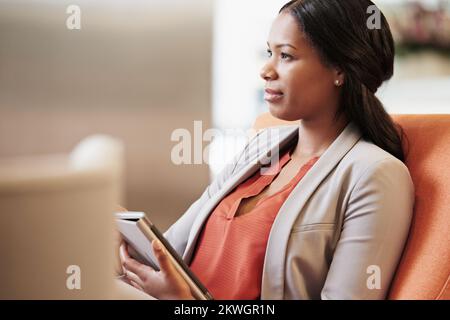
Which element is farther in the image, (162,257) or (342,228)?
(342,228)

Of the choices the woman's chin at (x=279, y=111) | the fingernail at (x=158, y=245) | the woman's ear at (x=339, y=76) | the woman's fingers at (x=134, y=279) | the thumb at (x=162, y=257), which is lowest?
the woman's fingers at (x=134, y=279)

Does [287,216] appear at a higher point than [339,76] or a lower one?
lower

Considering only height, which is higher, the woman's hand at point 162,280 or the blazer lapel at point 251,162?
the blazer lapel at point 251,162

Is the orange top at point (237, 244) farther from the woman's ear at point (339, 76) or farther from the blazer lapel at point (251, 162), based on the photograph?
the woman's ear at point (339, 76)

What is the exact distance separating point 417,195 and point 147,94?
57.4 inches

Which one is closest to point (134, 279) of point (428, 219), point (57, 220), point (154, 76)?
point (428, 219)

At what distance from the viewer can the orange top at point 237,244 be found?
1.07 meters

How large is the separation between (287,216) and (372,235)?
0.50 feet

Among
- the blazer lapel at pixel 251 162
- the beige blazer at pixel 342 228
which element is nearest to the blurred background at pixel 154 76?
the blazer lapel at pixel 251 162

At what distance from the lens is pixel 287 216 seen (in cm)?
104

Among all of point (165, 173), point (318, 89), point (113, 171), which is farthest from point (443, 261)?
point (165, 173)

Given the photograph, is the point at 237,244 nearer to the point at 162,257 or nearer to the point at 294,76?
the point at 162,257

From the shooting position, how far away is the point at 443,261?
0.95m

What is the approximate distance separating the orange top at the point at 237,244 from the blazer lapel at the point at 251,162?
15 mm
